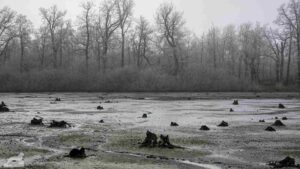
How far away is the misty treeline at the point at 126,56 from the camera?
77.1 m

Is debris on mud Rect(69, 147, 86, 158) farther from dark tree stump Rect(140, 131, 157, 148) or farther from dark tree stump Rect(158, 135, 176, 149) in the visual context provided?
dark tree stump Rect(158, 135, 176, 149)

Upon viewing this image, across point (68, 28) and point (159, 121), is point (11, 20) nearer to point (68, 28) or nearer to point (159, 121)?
point (68, 28)

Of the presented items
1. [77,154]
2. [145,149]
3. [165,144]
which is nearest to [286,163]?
[165,144]

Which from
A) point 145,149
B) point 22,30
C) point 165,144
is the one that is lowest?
point 145,149

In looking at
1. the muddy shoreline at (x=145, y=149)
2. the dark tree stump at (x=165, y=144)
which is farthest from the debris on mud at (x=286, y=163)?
the dark tree stump at (x=165, y=144)

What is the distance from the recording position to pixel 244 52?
99.8 metres

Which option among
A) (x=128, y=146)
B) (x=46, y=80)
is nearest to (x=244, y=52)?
(x=46, y=80)

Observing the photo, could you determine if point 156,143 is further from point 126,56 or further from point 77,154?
point 126,56

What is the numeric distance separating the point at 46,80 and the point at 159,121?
186 feet

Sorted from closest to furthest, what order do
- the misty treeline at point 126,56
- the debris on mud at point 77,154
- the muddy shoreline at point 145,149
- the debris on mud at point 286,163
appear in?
the debris on mud at point 286,163 < the muddy shoreline at point 145,149 < the debris on mud at point 77,154 < the misty treeline at point 126,56

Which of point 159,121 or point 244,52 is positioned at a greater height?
point 244,52

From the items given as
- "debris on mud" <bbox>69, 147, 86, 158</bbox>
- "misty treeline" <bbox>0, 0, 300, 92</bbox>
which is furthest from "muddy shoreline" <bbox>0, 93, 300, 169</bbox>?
"misty treeline" <bbox>0, 0, 300, 92</bbox>

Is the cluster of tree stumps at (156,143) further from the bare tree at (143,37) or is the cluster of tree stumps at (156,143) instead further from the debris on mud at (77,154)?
the bare tree at (143,37)

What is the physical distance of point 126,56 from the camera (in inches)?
4540
